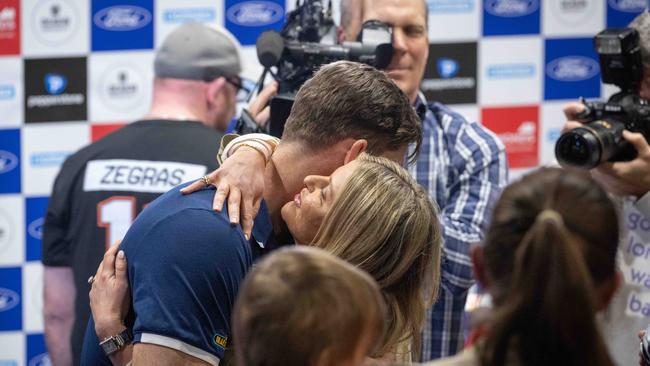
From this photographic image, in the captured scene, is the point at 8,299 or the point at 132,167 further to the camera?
the point at 8,299

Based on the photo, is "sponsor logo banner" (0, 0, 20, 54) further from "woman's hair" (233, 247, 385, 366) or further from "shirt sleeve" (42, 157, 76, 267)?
"woman's hair" (233, 247, 385, 366)

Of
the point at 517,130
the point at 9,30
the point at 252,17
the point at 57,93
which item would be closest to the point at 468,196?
the point at 517,130

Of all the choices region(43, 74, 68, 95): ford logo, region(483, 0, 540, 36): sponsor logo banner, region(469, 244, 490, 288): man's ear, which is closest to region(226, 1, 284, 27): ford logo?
region(43, 74, 68, 95): ford logo

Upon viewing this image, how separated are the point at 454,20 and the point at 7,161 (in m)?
1.99

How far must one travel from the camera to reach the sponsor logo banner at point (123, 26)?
455cm

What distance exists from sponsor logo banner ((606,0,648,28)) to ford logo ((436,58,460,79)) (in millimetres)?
660

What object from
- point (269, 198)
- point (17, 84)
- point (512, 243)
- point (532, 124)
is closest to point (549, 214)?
point (512, 243)

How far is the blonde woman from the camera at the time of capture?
190 cm

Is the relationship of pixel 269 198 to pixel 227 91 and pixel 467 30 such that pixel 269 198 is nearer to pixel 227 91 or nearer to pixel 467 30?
pixel 227 91

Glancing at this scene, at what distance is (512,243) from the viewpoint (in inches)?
54.6

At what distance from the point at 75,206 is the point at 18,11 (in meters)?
1.46

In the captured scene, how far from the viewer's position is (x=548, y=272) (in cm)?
132

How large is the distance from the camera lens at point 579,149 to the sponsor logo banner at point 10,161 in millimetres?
2619

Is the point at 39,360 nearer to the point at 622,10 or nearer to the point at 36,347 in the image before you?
the point at 36,347
